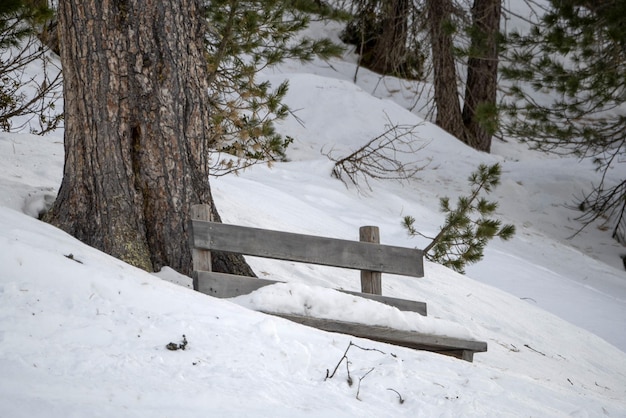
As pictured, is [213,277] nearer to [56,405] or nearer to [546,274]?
[56,405]

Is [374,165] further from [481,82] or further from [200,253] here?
[200,253]

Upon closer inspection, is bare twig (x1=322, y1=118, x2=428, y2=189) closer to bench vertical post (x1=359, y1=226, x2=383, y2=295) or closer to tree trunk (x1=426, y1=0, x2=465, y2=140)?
tree trunk (x1=426, y1=0, x2=465, y2=140)

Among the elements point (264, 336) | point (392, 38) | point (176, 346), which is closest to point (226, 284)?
point (264, 336)

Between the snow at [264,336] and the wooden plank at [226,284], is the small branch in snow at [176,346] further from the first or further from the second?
the wooden plank at [226,284]

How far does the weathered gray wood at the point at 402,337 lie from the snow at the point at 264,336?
2.0 inches

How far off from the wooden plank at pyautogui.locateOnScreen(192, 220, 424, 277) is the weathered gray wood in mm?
574

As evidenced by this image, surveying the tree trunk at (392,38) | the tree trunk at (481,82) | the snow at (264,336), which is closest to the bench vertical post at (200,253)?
the snow at (264,336)

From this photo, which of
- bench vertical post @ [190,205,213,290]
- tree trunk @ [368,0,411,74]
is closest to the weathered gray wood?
bench vertical post @ [190,205,213,290]

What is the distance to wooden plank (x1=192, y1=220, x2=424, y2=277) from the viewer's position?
15.6ft

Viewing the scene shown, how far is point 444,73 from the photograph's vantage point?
14.0 metres

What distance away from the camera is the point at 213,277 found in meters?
4.67

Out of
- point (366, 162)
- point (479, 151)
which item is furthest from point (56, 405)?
point (479, 151)

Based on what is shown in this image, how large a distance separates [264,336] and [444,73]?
35.1 feet

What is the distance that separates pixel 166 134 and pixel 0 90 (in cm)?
349
